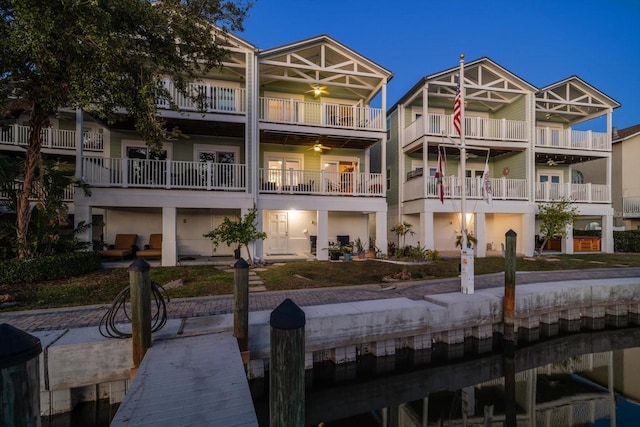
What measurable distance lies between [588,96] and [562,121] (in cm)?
198

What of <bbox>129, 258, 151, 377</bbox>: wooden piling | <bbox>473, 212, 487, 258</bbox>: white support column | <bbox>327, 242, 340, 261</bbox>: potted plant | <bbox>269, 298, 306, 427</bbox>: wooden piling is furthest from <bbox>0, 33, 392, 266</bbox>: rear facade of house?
<bbox>269, 298, 306, 427</bbox>: wooden piling

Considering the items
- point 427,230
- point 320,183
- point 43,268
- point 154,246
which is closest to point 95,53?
point 43,268

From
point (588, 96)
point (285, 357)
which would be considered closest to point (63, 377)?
point (285, 357)

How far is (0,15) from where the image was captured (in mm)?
6762

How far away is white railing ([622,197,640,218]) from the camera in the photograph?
2123 cm

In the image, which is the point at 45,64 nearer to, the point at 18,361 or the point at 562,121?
the point at 18,361

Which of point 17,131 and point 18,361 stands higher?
point 17,131

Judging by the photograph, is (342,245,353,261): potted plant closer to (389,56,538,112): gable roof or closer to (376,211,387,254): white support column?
(376,211,387,254): white support column

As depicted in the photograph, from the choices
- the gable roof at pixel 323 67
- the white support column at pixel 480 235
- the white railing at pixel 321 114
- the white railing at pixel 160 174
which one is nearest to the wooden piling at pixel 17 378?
the white railing at pixel 160 174

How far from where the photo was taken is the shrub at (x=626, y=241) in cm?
1794

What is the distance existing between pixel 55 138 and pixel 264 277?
13.0 meters

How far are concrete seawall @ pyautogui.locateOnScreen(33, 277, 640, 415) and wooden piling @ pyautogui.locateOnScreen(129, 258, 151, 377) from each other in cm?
30

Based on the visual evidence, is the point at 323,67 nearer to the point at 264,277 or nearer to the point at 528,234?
the point at 264,277

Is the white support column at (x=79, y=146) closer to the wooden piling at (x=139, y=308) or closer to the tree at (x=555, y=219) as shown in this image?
the wooden piling at (x=139, y=308)
